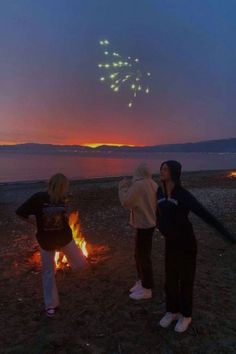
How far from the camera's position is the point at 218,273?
8.34 m

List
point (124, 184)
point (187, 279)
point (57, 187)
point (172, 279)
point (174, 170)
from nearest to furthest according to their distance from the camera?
point (174, 170), point (187, 279), point (172, 279), point (57, 187), point (124, 184)

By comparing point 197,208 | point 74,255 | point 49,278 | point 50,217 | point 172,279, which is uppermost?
point 197,208

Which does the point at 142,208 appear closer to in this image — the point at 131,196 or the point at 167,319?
the point at 131,196

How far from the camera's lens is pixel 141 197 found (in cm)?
651

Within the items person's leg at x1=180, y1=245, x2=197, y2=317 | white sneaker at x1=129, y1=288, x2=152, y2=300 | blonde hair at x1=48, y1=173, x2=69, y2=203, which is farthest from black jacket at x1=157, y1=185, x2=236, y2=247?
→ white sneaker at x1=129, y1=288, x2=152, y2=300

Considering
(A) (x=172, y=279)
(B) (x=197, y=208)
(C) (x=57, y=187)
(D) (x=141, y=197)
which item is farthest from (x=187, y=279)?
(C) (x=57, y=187)

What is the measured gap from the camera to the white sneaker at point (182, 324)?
5.67m

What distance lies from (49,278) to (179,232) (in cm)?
225

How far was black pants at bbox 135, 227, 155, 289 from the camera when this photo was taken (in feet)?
22.0

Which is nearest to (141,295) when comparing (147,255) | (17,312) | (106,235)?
(147,255)

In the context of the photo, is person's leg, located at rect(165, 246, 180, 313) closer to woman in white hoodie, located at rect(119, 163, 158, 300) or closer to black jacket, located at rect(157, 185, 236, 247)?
black jacket, located at rect(157, 185, 236, 247)

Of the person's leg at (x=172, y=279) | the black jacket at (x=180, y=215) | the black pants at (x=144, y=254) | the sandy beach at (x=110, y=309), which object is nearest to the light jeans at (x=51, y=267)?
the sandy beach at (x=110, y=309)

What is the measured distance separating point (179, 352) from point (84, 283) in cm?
303

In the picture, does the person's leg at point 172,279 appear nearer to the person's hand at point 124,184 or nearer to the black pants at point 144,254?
the black pants at point 144,254
